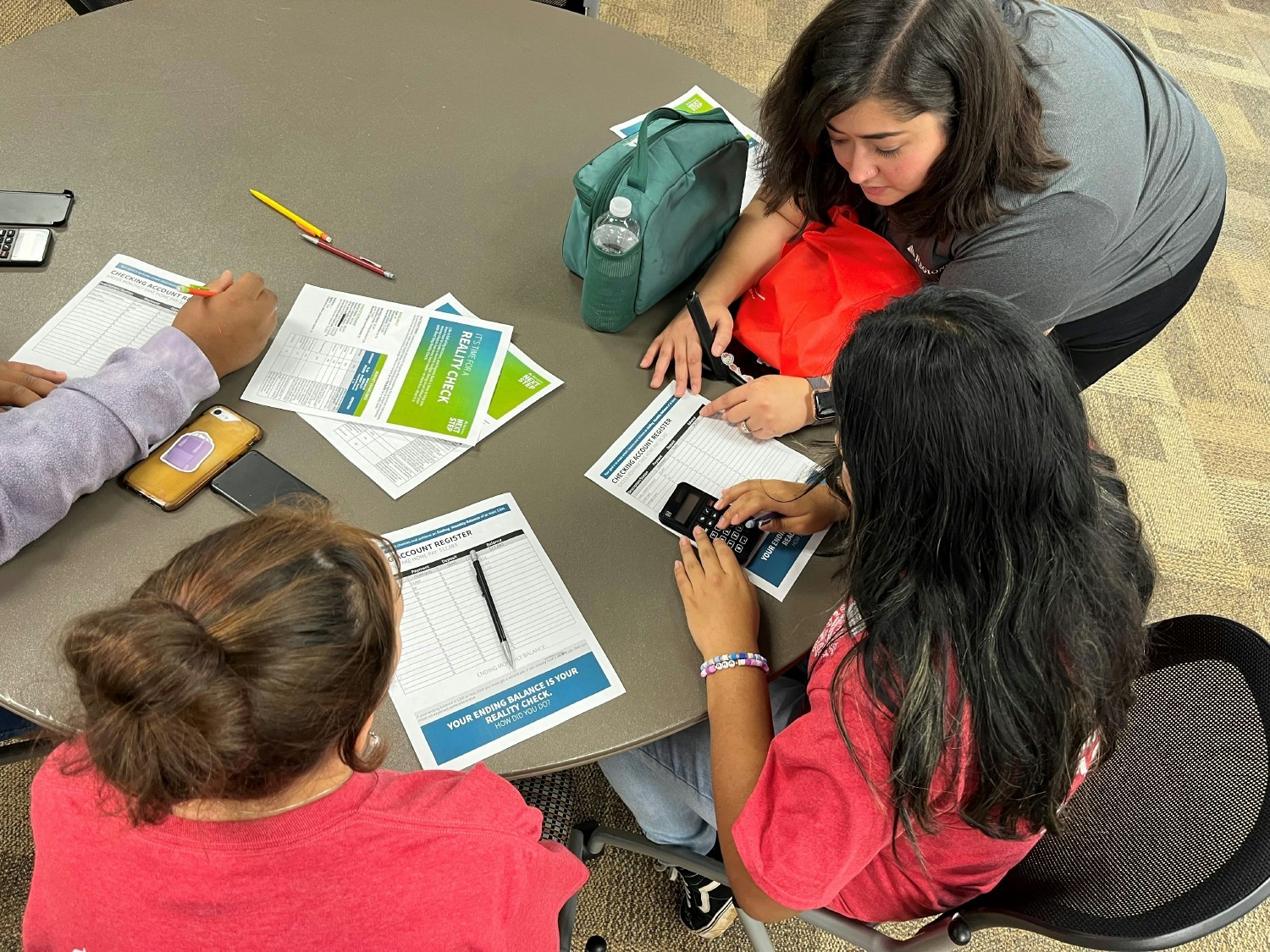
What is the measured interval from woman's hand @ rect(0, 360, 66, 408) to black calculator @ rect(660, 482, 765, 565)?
0.78 meters

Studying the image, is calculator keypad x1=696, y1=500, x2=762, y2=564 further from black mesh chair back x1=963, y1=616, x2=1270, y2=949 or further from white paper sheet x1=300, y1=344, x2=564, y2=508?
black mesh chair back x1=963, y1=616, x2=1270, y2=949

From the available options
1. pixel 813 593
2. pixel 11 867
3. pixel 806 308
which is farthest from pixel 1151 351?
pixel 11 867

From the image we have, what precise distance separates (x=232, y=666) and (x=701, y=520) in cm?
60

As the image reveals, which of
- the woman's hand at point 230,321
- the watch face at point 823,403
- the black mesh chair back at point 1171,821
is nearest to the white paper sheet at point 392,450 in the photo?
the woman's hand at point 230,321

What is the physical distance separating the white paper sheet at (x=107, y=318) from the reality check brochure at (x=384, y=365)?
6.4 inches

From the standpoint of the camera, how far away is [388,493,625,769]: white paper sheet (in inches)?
36.6

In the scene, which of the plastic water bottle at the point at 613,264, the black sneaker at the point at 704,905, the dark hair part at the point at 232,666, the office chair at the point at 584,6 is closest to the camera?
the dark hair part at the point at 232,666

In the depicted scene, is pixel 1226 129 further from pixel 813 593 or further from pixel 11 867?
pixel 11 867

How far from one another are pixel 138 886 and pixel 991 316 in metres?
0.89

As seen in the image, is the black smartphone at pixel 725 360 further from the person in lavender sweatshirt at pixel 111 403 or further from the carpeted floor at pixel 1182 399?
the carpeted floor at pixel 1182 399

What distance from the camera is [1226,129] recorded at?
120 inches

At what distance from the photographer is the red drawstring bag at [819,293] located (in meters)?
1.27

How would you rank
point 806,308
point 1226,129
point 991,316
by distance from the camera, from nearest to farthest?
point 991,316 < point 806,308 < point 1226,129

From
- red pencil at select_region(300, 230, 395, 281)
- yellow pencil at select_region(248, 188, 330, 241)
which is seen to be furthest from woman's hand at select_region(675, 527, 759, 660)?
yellow pencil at select_region(248, 188, 330, 241)
